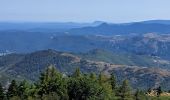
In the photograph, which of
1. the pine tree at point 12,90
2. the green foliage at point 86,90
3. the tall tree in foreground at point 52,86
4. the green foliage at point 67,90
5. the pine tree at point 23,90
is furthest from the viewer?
the tall tree in foreground at point 52,86

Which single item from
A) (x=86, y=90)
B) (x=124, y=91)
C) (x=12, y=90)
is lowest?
(x=124, y=91)

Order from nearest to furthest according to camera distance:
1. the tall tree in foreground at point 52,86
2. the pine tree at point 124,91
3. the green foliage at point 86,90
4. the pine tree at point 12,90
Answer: the pine tree at point 12,90 → the green foliage at point 86,90 → the tall tree in foreground at point 52,86 → the pine tree at point 124,91

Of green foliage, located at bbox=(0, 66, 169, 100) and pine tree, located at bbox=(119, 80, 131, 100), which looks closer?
green foliage, located at bbox=(0, 66, 169, 100)

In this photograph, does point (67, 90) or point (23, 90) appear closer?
point (23, 90)

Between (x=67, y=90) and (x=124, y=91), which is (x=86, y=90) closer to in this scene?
(x=67, y=90)

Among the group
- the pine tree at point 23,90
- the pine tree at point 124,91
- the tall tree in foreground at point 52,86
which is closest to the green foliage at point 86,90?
the tall tree in foreground at point 52,86

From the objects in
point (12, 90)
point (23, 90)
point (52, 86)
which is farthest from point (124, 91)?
point (12, 90)

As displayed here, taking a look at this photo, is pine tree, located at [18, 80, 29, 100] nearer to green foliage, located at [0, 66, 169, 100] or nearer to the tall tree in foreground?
green foliage, located at [0, 66, 169, 100]

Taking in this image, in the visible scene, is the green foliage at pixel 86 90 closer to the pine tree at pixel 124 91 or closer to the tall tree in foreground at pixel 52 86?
the tall tree in foreground at pixel 52 86

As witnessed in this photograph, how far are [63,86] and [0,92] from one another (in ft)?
55.0

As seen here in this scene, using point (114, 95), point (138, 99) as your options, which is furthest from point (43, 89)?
point (138, 99)

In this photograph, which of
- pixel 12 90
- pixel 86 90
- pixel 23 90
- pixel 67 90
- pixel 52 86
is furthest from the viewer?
pixel 52 86

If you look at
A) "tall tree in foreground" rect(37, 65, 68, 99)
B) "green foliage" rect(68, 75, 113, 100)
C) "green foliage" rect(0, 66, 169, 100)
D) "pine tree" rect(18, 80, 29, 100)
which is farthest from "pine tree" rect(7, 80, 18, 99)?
"green foliage" rect(68, 75, 113, 100)

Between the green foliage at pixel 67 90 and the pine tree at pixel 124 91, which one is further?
the pine tree at pixel 124 91
